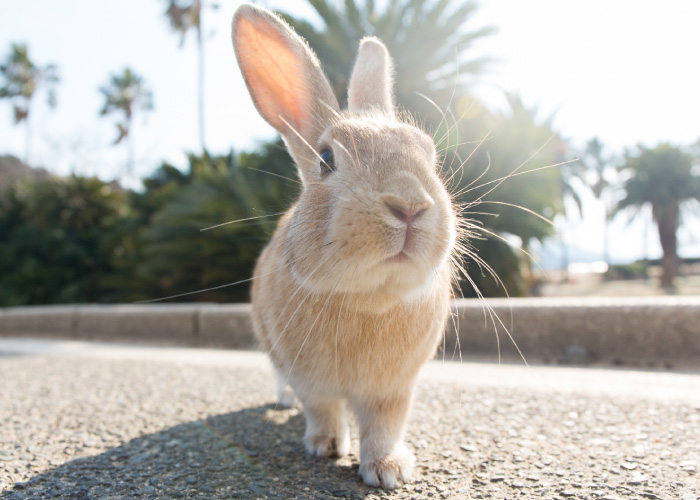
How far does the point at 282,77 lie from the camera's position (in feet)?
7.07

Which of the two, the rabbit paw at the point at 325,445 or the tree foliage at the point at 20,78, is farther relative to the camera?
the tree foliage at the point at 20,78

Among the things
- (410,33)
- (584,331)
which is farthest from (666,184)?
(584,331)

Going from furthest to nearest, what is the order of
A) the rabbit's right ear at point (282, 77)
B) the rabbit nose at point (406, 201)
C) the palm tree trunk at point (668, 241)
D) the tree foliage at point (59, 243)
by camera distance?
the palm tree trunk at point (668, 241) → the tree foliage at point (59, 243) → the rabbit's right ear at point (282, 77) → the rabbit nose at point (406, 201)

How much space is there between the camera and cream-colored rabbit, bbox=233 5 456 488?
1561 mm

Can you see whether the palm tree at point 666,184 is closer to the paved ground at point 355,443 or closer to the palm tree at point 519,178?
the palm tree at point 519,178

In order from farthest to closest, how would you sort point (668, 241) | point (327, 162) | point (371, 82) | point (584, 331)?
point (668, 241) → point (584, 331) → point (371, 82) → point (327, 162)

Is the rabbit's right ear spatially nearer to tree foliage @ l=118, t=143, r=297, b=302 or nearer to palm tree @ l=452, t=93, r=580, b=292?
palm tree @ l=452, t=93, r=580, b=292

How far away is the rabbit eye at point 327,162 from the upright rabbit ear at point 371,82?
0.57 meters

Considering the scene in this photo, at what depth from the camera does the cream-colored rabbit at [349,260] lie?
5.12ft

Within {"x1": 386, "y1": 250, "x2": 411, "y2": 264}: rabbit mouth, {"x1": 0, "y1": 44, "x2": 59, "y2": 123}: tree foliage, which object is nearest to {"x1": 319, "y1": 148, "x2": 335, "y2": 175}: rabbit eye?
{"x1": 386, "y1": 250, "x2": 411, "y2": 264}: rabbit mouth

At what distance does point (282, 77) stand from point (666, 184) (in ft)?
101

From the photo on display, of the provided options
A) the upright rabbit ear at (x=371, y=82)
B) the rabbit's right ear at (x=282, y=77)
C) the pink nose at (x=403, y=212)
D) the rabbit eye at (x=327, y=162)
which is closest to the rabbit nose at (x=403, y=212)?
the pink nose at (x=403, y=212)

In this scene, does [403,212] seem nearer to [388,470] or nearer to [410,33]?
[388,470]

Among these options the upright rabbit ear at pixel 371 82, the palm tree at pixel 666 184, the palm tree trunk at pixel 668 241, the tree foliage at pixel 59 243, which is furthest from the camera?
the palm tree at pixel 666 184
